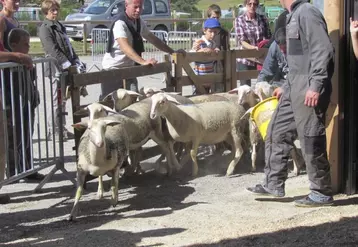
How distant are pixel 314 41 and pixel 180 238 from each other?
6.44ft

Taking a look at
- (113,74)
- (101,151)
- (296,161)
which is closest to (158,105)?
(113,74)

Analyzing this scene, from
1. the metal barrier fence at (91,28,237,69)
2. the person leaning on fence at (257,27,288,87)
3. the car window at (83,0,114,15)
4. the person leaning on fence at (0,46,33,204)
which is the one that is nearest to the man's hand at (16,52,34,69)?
the person leaning on fence at (0,46,33,204)

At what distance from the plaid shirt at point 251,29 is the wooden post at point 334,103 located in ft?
12.3

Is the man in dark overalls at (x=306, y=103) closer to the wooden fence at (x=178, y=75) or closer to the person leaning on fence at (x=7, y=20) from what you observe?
the wooden fence at (x=178, y=75)

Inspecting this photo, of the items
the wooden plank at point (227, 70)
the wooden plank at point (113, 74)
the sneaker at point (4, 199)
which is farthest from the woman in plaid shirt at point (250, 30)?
the sneaker at point (4, 199)

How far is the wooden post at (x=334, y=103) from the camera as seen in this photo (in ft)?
20.1

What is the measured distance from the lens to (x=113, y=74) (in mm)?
7410

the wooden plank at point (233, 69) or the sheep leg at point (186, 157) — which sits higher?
the wooden plank at point (233, 69)

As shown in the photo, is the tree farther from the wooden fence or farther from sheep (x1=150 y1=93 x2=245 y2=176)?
sheep (x1=150 y1=93 x2=245 y2=176)

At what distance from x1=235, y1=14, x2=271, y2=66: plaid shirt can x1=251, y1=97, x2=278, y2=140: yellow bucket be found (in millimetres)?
3247

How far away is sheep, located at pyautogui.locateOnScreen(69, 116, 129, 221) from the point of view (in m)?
5.88

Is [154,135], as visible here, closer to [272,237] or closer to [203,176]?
[203,176]

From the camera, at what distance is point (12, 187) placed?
7.12 metres

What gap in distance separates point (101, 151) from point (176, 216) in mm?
898
